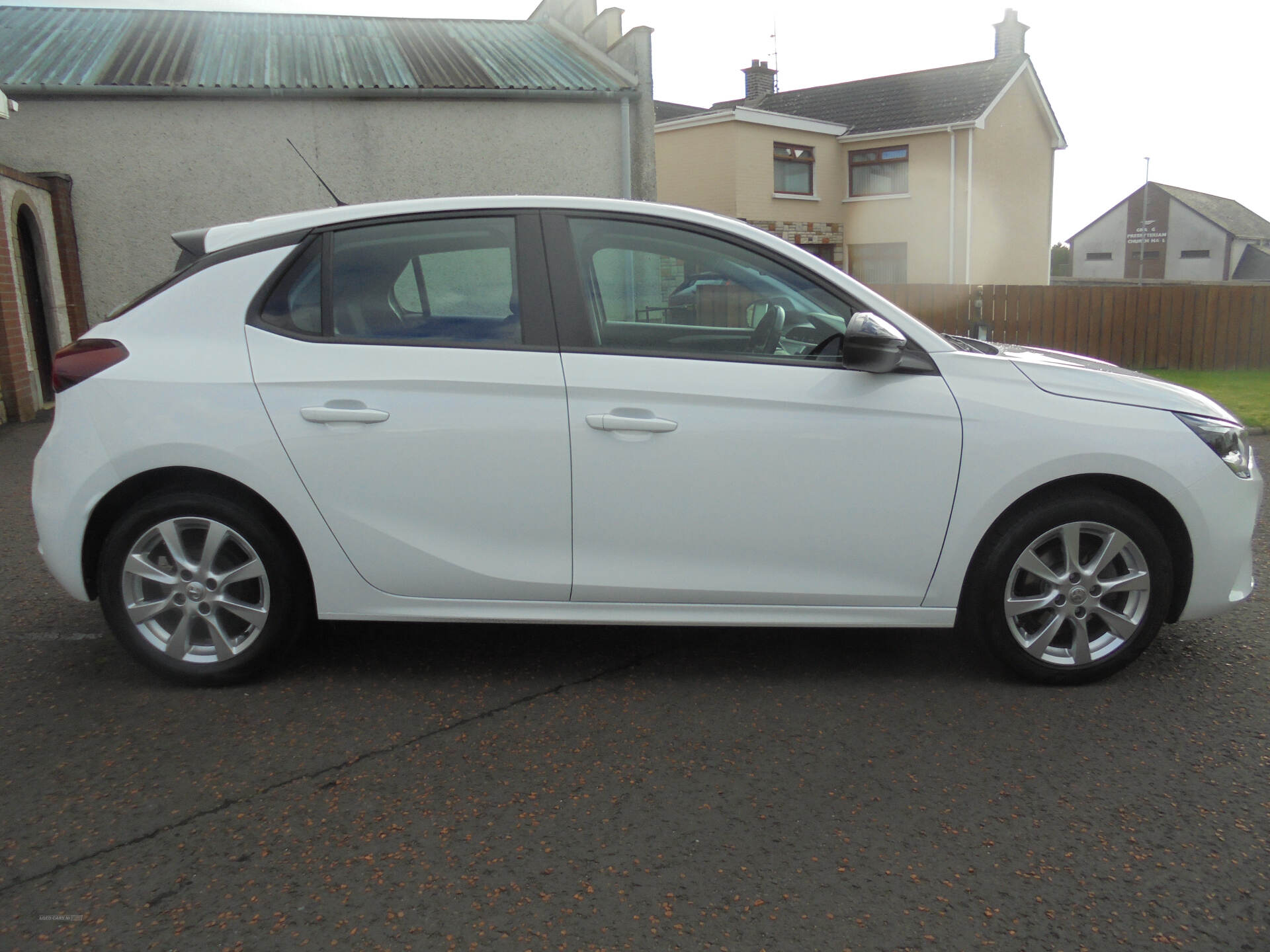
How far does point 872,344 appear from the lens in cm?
355

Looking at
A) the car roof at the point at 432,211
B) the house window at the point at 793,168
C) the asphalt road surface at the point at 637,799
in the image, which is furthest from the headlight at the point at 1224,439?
the house window at the point at 793,168

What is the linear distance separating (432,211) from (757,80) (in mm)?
41017

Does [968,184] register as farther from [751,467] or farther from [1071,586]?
[751,467]

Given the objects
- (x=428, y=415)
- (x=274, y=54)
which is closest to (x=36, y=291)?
(x=274, y=54)

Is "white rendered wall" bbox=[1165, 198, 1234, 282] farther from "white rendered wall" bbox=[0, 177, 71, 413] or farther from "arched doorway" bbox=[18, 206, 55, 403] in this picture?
"arched doorway" bbox=[18, 206, 55, 403]

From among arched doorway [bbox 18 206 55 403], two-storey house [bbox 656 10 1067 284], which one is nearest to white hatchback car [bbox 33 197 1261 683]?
arched doorway [bbox 18 206 55 403]

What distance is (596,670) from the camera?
404 cm

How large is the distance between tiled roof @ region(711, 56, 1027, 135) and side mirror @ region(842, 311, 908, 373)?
32.0 meters

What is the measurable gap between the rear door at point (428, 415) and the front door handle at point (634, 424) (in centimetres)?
14

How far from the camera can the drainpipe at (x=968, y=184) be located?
32594 mm

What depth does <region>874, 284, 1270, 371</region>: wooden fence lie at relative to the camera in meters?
20.0

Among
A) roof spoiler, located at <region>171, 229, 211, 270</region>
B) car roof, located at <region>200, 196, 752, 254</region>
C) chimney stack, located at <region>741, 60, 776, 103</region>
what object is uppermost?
chimney stack, located at <region>741, 60, 776, 103</region>

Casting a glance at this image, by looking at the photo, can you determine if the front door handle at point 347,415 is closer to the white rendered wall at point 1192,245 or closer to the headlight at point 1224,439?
the headlight at point 1224,439

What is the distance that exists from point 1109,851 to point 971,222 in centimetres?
3269
